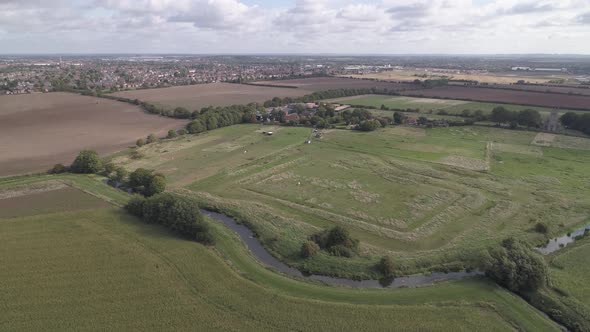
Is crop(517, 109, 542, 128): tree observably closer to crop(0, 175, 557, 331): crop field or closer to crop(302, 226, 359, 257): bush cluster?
crop(0, 175, 557, 331): crop field

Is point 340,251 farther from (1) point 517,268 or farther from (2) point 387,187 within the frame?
(2) point 387,187

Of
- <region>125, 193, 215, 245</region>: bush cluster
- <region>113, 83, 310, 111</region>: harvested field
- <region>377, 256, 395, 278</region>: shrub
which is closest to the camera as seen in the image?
A: <region>377, 256, 395, 278</region>: shrub

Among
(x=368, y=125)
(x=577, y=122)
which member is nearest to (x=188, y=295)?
(x=368, y=125)

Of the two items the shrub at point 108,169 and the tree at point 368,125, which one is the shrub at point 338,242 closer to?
the shrub at point 108,169

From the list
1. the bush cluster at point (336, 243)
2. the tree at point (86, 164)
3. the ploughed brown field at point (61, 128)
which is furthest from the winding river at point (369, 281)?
the ploughed brown field at point (61, 128)

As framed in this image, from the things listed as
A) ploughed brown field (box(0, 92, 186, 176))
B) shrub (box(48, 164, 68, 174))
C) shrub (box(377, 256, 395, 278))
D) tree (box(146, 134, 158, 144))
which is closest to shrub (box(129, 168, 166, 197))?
shrub (box(48, 164, 68, 174))

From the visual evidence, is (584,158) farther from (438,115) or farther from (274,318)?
(274,318)
